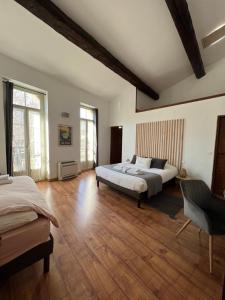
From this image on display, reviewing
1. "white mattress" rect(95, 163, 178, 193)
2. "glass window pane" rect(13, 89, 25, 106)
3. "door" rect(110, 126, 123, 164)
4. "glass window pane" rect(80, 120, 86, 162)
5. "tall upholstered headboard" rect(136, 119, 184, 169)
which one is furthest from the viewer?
"door" rect(110, 126, 123, 164)

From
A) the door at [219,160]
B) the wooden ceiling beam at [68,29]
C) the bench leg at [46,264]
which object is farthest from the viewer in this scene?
the door at [219,160]

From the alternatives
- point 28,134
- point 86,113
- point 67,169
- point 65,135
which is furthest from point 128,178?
point 86,113

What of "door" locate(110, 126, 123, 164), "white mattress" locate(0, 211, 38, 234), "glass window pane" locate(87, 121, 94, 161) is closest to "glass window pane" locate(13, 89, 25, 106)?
"glass window pane" locate(87, 121, 94, 161)

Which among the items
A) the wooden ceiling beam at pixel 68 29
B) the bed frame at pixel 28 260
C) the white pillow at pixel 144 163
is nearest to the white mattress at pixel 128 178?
the white pillow at pixel 144 163

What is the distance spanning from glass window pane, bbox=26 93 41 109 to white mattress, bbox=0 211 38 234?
3580 millimetres

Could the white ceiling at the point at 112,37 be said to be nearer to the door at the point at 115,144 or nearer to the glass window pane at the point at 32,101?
the glass window pane at the point at 32,101

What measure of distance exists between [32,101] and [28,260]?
3.97 m

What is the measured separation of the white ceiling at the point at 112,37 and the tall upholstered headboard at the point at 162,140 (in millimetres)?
1682

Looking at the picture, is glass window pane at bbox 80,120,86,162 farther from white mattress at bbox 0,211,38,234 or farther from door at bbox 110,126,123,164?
white mattress at bbox 0,211,38,234

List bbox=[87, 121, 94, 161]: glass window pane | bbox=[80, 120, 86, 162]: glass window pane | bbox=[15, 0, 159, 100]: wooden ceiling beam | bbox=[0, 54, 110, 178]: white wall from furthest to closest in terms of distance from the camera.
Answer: bbox=[87, 121, 94, 161]: glass window pane
bbox=[80, 120, 86, 162]: glass window pane
bbox=[0, 54, 110, 178]: white wall
bbox=[15, 0, 159, 100]: wooden ceiling beam

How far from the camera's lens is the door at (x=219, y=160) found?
11.5 ft

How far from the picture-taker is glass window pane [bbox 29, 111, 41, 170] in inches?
159

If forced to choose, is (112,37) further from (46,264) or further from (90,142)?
(46,264)

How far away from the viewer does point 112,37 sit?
2.94 metres
